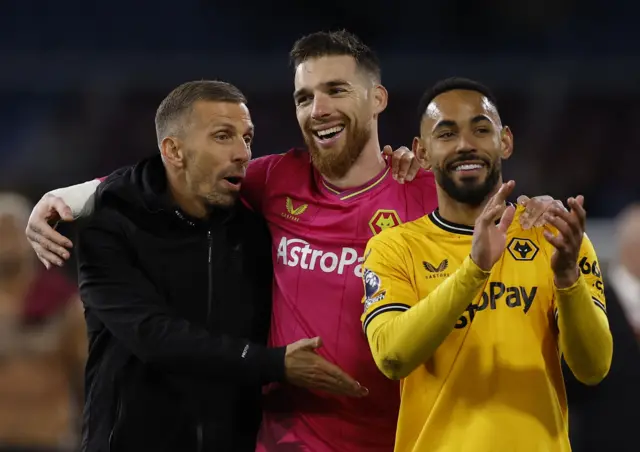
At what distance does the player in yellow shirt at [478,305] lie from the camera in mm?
2639

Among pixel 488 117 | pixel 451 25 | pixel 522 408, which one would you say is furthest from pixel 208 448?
pixel 451 25

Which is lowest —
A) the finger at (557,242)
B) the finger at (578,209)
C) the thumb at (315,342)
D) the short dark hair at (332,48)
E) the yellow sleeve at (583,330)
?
the thumb at (315,342)

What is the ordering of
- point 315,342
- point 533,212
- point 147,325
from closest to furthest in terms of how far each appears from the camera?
point 533,212
point 315,342
point 147,325

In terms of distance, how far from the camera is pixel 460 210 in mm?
2992

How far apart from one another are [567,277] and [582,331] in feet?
0.48

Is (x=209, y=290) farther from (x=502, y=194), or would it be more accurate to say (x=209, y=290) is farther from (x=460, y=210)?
(x=502, y=194)

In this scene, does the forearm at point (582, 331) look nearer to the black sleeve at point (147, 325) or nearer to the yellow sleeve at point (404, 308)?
the yellow sleeve at point (404, 308)

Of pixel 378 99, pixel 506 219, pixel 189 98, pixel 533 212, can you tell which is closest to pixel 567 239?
pixel 506 219

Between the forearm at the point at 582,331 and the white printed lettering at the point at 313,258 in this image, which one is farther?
the white printed lettering at the point at 313,258

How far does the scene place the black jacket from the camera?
3518 millimetres

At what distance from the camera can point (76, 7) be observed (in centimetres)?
1041

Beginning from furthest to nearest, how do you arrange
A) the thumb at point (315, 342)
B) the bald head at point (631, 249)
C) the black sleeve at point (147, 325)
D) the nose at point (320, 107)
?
1. the bald head at point (631, 249)
2. the nose at point (320, 107)
3. the black sleeve at point (147, 325)
4. the thumb at point (315, 342)

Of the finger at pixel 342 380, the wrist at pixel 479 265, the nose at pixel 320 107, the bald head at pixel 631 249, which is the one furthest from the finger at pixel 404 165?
the bald head at pixel 631 249

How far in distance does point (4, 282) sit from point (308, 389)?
2.14 m
